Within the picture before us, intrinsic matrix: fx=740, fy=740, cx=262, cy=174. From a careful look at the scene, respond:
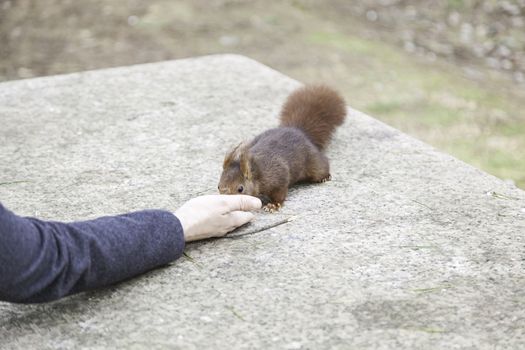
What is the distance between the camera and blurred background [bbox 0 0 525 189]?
16.9ft

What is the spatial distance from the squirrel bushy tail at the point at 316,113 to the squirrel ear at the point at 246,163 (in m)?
0.43

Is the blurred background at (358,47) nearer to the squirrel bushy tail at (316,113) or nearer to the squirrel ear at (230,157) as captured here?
the squirrel bushy tail at (316,113)

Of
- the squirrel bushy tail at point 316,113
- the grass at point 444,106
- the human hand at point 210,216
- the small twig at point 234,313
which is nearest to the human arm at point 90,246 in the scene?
the human hand at point 210,216

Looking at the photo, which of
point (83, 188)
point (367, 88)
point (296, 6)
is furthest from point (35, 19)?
point (83, 188)

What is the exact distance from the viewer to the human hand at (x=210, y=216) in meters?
1.94

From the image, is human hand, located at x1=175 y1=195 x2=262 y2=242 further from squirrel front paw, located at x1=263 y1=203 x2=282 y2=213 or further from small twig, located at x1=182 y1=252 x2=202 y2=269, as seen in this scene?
squirrel front paw, located at x1=263 y1=203 x2=282 y2=213

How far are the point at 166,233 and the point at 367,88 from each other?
3999mm

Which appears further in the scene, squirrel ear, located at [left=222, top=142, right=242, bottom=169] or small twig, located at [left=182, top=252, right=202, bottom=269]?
squirrel ear, located at [left=222, top=142, right=242, bottom=169]

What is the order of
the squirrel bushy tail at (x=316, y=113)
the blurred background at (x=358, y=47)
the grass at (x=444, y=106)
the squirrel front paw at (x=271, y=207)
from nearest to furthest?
the squirrel front paw at (x=271, y=207)
the squirrel bushy tail at (x=316, y=113)
the grass at (x=444, y=106)
the blurred background at (x=358, y=47)

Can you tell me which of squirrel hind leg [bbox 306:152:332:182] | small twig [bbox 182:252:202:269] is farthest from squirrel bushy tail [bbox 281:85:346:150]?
small twig [bbox 182:252:202:269]

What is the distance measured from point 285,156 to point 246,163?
0.17 m

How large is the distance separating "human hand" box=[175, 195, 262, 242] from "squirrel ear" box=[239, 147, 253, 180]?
19cm

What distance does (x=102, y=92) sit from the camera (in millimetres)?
3318

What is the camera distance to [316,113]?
9.06ft
